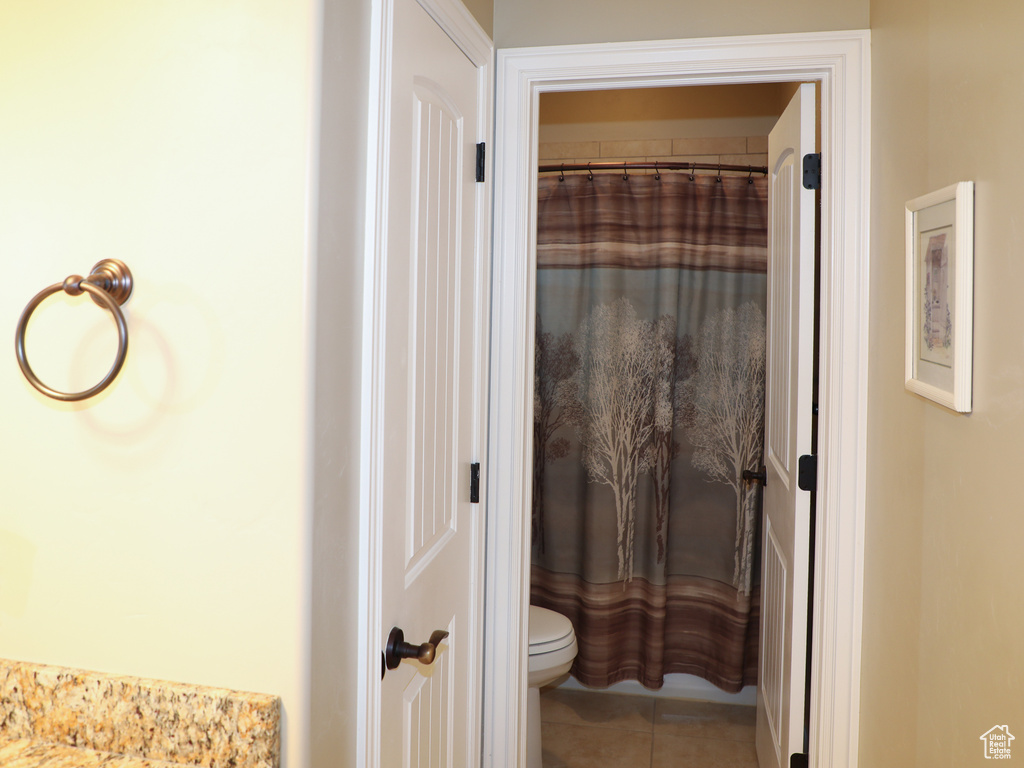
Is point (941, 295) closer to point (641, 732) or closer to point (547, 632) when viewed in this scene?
point (547, 632)

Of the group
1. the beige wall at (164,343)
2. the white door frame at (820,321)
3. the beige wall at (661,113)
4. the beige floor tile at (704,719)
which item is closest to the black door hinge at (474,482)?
the white door frame at (820,321)

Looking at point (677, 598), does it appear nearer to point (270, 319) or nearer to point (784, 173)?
point (784, 173)

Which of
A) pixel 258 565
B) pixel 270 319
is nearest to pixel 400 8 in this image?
pixel 270 319

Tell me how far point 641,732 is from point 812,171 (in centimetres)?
206

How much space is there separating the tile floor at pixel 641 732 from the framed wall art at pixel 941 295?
6.02ft

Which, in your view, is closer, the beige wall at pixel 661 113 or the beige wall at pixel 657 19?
the beige wall at pixel 657 19

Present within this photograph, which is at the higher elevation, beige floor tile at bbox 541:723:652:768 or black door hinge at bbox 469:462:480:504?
black door hinge at bbox 469:462:480:504

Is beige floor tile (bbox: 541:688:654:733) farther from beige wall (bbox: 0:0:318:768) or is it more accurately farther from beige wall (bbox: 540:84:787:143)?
beige wall (bbox: 540:84:787:143)

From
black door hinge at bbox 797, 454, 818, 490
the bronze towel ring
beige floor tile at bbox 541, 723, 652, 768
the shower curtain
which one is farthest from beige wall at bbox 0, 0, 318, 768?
the shower curtain

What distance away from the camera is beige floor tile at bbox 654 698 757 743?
286cm

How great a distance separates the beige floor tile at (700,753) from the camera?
2.66 meters

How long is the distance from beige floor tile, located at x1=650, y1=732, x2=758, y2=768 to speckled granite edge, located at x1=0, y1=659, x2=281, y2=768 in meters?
2.02

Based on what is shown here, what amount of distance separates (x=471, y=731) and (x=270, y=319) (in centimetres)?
132

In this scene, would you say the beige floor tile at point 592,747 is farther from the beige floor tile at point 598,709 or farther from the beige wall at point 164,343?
the beige wall at point 164,343
